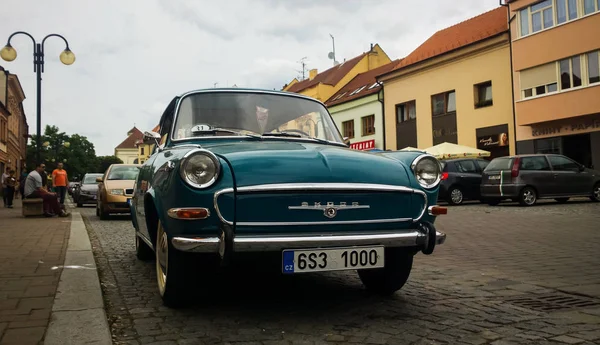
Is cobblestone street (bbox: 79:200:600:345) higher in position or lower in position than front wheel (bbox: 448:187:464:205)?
lower

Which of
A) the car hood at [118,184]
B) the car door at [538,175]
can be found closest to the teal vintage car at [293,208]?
the car hood at [118,184]

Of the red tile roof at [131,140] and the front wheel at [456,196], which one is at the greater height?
the red tile roof at [131,140]

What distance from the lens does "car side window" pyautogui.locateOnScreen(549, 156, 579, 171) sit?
16.3 metres

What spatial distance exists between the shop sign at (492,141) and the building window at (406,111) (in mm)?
5525

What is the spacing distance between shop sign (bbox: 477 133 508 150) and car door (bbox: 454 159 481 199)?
7.20 m

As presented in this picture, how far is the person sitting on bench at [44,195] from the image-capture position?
47.2 feet

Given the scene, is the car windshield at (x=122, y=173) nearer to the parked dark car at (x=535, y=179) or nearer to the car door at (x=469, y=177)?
the parked dark car at (x=535, y=179)

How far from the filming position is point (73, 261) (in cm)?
611

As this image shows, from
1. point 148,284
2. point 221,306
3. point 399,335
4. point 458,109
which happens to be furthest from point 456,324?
point 458,109

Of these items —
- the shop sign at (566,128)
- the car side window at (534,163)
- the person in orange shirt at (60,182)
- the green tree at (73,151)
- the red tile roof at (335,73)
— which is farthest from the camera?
the green tree at (73,151)

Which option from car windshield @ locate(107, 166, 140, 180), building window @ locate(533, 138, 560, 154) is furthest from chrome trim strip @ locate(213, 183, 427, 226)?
building window @ locate(533, 138, 560, 154)

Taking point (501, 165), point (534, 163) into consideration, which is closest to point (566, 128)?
point (534, 163)

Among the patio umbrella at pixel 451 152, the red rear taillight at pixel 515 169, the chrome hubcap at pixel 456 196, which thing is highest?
the patio umbrella at pixel 451 152

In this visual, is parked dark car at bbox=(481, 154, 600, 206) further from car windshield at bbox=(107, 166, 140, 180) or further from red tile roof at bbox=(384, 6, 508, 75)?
red tile roof at bbox=(384, 6, 508, 75)
